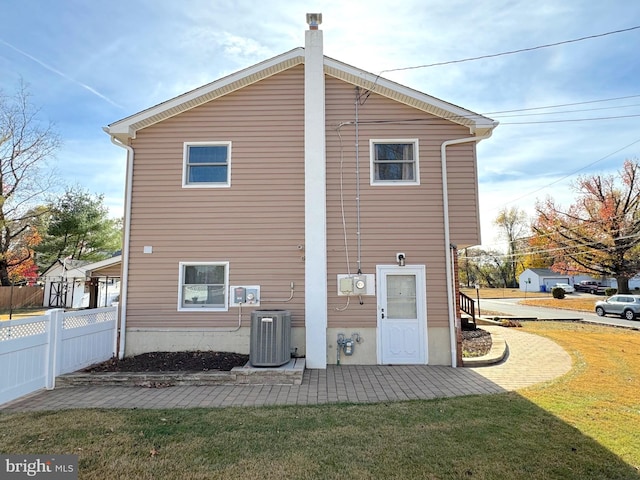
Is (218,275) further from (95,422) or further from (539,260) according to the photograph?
(539,260)

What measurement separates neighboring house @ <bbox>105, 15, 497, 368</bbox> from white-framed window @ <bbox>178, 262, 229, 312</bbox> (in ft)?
0.08

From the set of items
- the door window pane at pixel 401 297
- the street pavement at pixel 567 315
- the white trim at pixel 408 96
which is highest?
the white trim at pixel 408 96

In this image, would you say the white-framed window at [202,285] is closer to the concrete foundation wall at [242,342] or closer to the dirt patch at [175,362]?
the concrete foundation wall at [242,342]

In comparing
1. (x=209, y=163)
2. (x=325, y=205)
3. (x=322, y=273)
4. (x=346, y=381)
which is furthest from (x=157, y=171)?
(x=346, y=381)

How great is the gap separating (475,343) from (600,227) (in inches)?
1011

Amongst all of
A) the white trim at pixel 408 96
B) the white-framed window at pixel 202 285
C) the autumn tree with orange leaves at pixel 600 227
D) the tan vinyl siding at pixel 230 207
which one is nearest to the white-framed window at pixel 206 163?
the tan vinyl siding at pixel 230 207

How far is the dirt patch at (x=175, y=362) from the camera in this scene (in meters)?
6.95

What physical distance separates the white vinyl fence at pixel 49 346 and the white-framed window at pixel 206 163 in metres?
3.45

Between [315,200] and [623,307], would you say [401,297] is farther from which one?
[623,307]

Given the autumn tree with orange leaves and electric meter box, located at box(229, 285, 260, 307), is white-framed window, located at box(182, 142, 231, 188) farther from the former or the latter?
the autumn tree with orange leaves

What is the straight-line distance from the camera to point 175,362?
7.25 m

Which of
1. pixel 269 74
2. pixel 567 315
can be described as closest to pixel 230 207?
pixel 269 74

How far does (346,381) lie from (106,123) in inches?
302

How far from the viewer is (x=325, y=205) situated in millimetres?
7945
